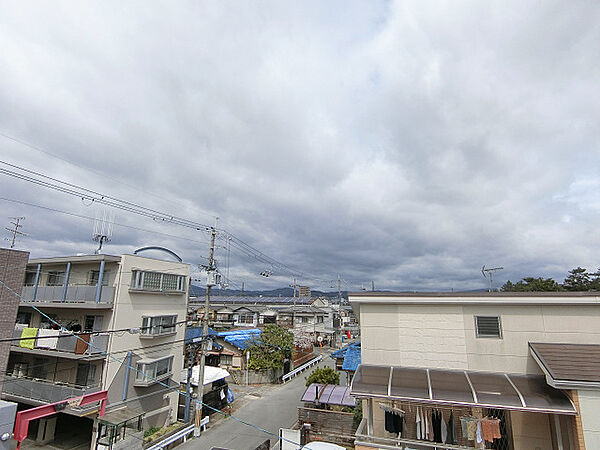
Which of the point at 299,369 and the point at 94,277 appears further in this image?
the point at 299,369

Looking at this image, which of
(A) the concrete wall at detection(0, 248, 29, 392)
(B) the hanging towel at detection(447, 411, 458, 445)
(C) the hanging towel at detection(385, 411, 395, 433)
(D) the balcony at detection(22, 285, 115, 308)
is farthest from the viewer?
(D) the balcony at detection(22, 285, 115, 308)

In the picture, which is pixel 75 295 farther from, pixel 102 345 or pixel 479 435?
pixel 479 435

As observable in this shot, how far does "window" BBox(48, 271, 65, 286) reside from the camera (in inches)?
875

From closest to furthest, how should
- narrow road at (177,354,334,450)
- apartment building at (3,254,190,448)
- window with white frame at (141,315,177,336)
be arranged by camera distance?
narrow road at (177,354,334,450)
apartment building at (3,254,190,448)
window with white frame at (141,315,177,336)

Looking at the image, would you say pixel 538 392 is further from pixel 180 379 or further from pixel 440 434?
pixel 180 379

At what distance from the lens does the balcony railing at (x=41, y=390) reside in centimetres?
1744

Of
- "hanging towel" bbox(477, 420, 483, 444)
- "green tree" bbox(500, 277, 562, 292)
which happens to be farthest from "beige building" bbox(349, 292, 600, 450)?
"green tree" bbox(500, 277, 562, 292)

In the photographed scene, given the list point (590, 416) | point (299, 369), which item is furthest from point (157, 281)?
point (590, 416)

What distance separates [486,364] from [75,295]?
21780 mm

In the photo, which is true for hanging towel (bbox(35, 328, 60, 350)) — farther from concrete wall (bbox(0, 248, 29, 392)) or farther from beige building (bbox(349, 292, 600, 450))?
beige building (bbox(349, 292, 600, 450))

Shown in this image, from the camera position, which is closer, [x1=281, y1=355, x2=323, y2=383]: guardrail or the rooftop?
the rooftop

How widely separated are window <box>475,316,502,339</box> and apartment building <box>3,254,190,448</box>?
1422 centimetres

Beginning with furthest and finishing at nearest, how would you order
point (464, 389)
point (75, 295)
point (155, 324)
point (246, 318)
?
1. point (246, 318)
2. point (155, 324)
3. point (75, 295)
4. point (464, 389)

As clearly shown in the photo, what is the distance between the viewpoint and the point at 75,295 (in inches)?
778
